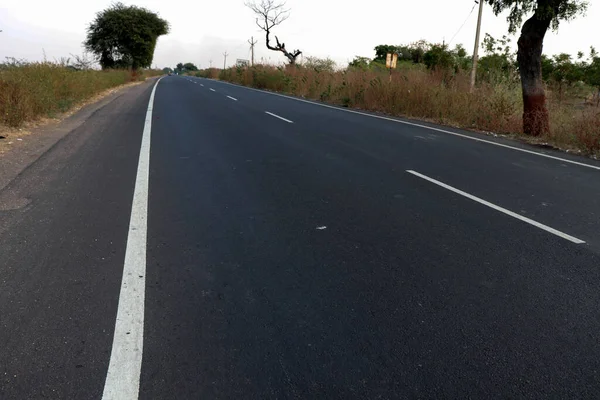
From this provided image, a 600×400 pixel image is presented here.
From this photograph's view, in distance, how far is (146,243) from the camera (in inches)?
167

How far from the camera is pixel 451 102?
15344 millimetres

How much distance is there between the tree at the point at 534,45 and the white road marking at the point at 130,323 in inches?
427

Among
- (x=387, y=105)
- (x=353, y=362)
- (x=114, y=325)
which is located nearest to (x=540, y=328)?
(x=353, y=362)

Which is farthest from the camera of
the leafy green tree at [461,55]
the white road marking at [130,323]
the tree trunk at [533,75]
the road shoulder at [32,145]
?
the leafy green tree at [461,55]

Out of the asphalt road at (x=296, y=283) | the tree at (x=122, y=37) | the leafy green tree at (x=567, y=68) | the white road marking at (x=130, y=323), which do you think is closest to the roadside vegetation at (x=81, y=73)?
the tree at (x=122, y=37)

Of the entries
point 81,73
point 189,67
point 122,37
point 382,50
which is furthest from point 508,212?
point 189,67

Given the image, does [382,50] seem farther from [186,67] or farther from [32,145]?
[186,67]

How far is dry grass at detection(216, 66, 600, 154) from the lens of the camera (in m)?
10.9

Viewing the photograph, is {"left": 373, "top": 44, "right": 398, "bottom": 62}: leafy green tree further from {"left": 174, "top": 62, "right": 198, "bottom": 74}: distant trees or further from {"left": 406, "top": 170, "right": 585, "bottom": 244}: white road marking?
{"left": 174, "top": 62, "right": 198, "bottom": 74}: distant trees

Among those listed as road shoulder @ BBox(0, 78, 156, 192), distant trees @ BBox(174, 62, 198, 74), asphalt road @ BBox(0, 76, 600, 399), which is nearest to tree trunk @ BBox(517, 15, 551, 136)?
asphalt road @ BBox(0, 76, 600, 399)

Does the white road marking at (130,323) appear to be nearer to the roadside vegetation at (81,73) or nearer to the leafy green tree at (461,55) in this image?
the roadside vegetation at (81,73)

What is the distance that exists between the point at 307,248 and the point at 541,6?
34.4 ft

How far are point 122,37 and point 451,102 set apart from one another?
4182 cm

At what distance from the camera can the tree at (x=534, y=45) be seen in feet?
36.5
